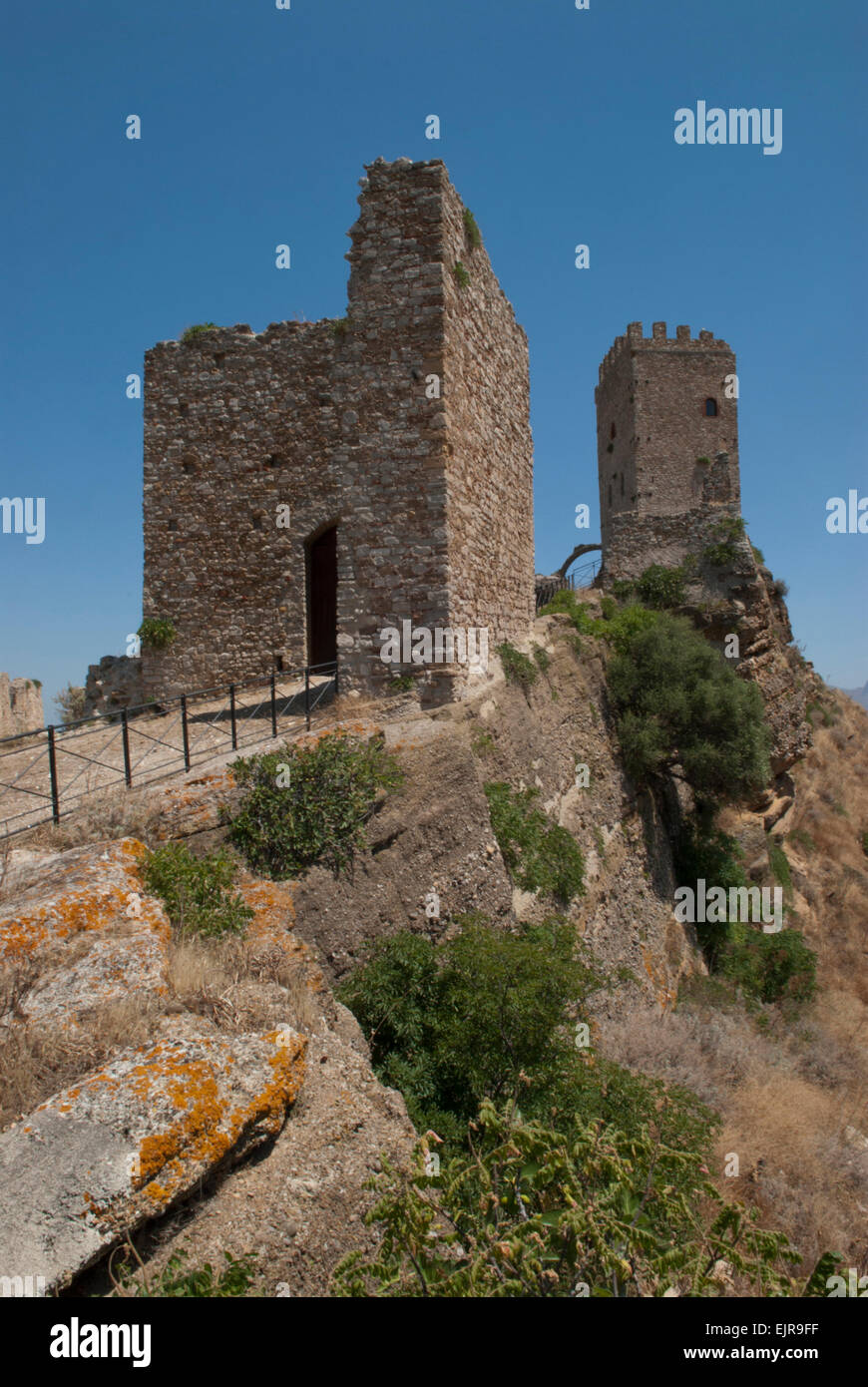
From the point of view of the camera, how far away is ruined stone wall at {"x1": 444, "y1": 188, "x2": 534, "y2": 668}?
28.9 feet

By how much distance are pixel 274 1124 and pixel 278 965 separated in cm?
158

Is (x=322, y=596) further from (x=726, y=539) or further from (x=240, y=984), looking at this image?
(x=240, y=984)

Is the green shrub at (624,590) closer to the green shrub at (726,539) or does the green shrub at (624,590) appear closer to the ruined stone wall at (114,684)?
the green shrub at (726,539)

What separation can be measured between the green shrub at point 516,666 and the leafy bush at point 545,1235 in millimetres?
7024

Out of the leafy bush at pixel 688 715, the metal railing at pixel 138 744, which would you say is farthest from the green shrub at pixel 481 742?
the leafy bush at pixel 688 715

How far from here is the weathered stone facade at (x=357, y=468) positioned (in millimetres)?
8570

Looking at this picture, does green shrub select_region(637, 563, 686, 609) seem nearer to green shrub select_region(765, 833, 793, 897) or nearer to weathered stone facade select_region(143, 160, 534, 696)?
green shrub select_region(765, 833, 793, 897)

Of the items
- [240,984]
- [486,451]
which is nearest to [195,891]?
[240,984]

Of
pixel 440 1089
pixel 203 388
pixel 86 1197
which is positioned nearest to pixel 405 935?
pixel 440 1089

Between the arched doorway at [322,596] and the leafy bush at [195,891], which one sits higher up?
the arched doorway at [322,596]

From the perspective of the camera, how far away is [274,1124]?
12.8 ft

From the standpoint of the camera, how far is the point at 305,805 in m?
6.79

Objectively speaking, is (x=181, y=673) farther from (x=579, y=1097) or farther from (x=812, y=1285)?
(x=812, y=1285)

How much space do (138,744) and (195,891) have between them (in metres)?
5.00
